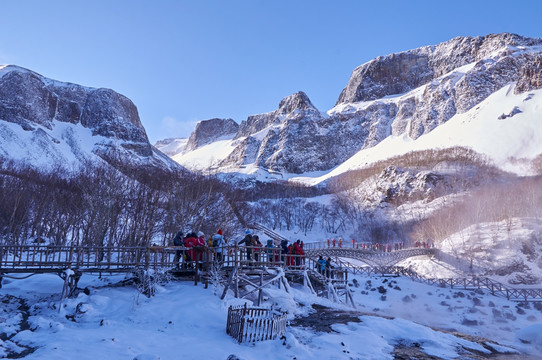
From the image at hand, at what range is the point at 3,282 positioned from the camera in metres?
19.4

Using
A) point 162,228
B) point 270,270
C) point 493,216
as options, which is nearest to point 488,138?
point 493,216

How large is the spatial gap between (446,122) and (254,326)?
156m

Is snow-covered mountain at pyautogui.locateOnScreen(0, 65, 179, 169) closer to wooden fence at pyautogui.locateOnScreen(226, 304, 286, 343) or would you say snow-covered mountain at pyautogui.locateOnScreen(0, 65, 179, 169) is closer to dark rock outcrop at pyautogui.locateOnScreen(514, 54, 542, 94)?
wooden fence at pyautogui.locateOnScreen(226, 304, 286, 343)

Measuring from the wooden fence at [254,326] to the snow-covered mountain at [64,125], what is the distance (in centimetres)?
8574

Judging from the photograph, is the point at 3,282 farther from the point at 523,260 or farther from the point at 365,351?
the point at 523,260

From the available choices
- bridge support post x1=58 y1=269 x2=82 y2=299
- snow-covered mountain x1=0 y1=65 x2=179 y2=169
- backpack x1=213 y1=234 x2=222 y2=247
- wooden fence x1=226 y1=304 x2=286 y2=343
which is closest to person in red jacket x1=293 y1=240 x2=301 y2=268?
backpack x1=213 y1=234 x2=222 y2=247

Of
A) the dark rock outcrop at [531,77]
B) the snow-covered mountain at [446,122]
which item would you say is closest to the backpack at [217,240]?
the snow-covered mountain at [446,122]

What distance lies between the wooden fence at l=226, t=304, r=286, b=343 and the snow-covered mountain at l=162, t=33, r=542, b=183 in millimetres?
86137

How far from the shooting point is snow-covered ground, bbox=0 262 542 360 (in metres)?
10.8

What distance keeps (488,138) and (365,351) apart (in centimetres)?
12817

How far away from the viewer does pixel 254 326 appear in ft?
38.4

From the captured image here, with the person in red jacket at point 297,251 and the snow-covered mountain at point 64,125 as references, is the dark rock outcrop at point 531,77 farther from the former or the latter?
the person in red jacket at point 297,251

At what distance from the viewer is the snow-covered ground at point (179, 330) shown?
10820 millimetres

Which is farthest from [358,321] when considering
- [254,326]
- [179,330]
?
[179,330]
